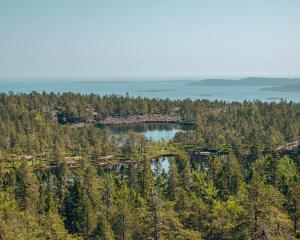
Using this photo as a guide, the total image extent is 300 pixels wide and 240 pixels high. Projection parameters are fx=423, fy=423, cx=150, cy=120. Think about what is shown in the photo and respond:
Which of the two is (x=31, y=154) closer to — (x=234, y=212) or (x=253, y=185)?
(x=234, y=212)

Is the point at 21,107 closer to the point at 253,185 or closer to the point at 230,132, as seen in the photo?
the point at 230,132

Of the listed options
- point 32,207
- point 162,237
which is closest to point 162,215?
point 162,237

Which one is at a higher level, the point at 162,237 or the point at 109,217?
the point at 162,237

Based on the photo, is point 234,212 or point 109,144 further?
point 109,144

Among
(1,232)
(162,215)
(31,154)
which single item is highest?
(162,215)

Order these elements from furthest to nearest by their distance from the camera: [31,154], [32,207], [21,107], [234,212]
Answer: [21,107] → [31,154] → [32,207] → [234,212]

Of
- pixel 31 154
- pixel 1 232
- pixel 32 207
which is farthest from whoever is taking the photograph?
pixel 31 154

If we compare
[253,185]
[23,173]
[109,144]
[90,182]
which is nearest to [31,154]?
[109,144]
